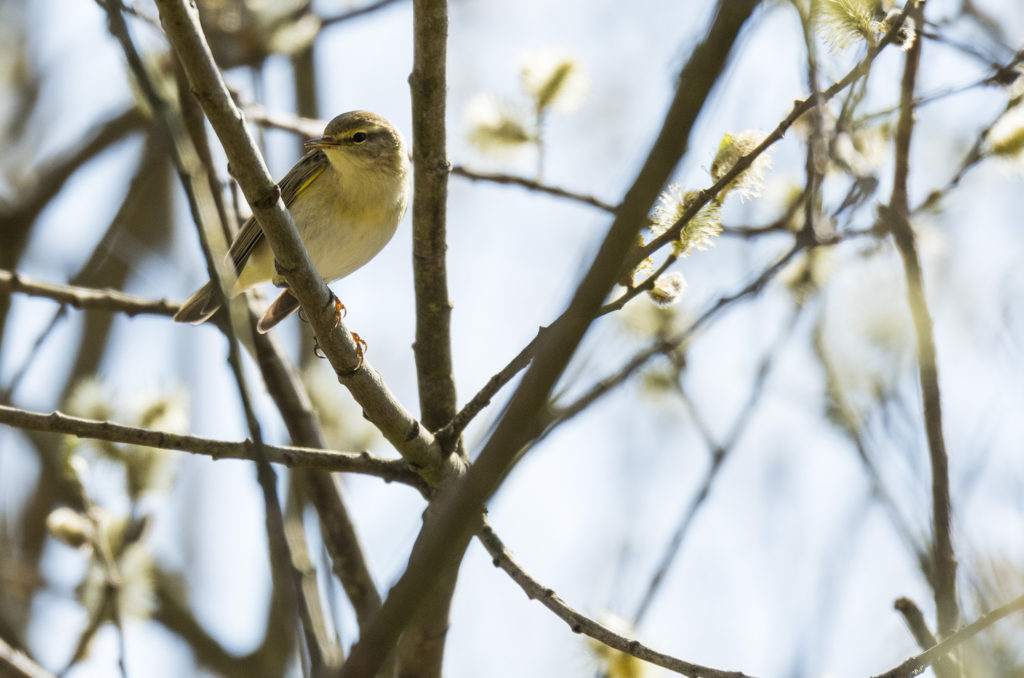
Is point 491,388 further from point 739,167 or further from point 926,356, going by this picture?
point 926,356

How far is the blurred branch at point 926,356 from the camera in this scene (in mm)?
2664

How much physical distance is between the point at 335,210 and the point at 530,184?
3.69 ft

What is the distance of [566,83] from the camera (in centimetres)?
418

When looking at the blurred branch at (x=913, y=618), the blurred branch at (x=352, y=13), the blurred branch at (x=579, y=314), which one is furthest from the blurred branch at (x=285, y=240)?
the blurred branch at (x=352, y=13)

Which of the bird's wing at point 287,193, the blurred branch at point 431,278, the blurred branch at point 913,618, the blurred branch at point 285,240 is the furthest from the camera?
the bird's wing at point 287,193

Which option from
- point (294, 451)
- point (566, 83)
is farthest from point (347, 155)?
point (294, 451)

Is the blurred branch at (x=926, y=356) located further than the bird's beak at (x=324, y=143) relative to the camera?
No

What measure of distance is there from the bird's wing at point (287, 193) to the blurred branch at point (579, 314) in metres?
2.93

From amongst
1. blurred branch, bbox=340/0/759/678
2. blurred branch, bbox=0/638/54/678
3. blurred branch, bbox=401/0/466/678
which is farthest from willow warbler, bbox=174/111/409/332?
blurred branch, bbox=340/0/759/678

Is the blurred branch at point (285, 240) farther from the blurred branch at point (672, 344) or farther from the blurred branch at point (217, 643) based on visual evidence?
the blurred branch at point (217, 643)

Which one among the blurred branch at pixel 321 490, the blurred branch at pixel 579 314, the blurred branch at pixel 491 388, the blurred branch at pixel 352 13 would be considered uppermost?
the blurred branch at pixel 352 13

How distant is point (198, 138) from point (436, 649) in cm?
251

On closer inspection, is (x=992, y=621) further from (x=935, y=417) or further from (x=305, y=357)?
(x=305, y=357)

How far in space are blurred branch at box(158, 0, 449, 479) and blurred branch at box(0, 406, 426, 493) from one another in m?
0.16
